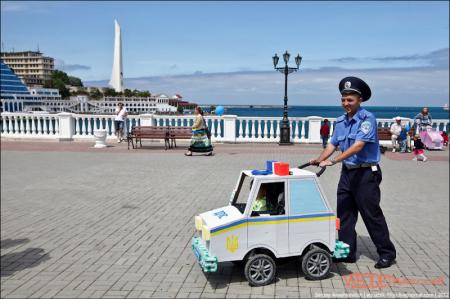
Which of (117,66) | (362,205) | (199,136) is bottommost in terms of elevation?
(362,205)

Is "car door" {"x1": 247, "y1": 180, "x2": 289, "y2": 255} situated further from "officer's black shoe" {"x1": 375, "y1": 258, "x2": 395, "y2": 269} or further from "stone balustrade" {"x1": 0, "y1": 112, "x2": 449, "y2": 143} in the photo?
"stone balustrade" {"x1": 0, "y1": 112, "x2": 449, "y2": 143}

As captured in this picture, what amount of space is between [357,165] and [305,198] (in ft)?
1.90

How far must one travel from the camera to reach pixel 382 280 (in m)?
4.31

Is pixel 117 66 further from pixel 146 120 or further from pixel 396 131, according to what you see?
pixel 396 131

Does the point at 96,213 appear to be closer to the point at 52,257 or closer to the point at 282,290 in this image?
the point at 52,257

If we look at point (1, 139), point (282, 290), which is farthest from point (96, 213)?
point (1, 139)

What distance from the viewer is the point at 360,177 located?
373 centimetres

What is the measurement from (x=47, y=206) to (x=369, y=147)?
7.13 m

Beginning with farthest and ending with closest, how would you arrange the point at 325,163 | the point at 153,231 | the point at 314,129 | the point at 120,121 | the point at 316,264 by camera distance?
the point at 120,121 → the point at 314,129 → the point at 153,231 → the point at 316,264 → the point at 325,163

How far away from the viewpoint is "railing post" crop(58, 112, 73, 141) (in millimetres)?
20906

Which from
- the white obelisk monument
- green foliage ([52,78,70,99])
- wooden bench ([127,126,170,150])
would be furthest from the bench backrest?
green foliage ([52,78,70,99])

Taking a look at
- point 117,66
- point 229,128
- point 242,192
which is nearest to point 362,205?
point 242,192

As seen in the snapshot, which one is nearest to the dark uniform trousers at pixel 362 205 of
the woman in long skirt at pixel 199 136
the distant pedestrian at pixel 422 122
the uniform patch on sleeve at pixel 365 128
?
the uniform patch on sleeve at pixel 365 128

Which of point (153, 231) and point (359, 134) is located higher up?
point (359, 134)
